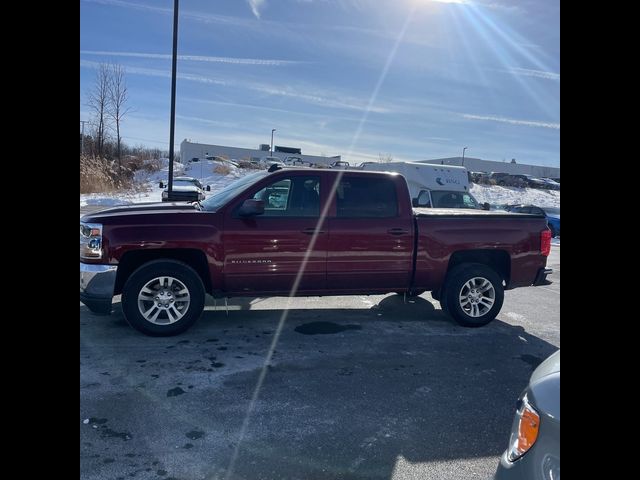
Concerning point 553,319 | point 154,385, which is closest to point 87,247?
point 154,385

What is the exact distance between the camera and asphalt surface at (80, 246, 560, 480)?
3.04 m

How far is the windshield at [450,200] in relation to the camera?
562 inches

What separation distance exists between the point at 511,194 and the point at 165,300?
4057 cm

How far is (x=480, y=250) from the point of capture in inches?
243

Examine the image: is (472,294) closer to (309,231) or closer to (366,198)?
(366,198)

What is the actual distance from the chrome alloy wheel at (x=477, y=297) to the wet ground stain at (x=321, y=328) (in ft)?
4.55

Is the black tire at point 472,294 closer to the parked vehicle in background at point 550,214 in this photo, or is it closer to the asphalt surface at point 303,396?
the asphalt surface at point 303,396

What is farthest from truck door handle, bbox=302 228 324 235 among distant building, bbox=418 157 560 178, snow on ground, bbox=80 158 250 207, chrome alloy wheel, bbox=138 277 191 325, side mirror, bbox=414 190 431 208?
distant building, bbox=418 157 560 178

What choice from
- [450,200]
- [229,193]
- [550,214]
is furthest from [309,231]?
[550,214]

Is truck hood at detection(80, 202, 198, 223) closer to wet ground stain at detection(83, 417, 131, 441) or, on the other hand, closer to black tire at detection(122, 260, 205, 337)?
black tire at detection(122, 260, 205, 337)

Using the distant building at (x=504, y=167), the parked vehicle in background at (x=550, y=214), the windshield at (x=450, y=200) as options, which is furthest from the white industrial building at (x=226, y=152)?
the windshield at (x=450, y=200)

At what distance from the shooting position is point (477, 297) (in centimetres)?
610
